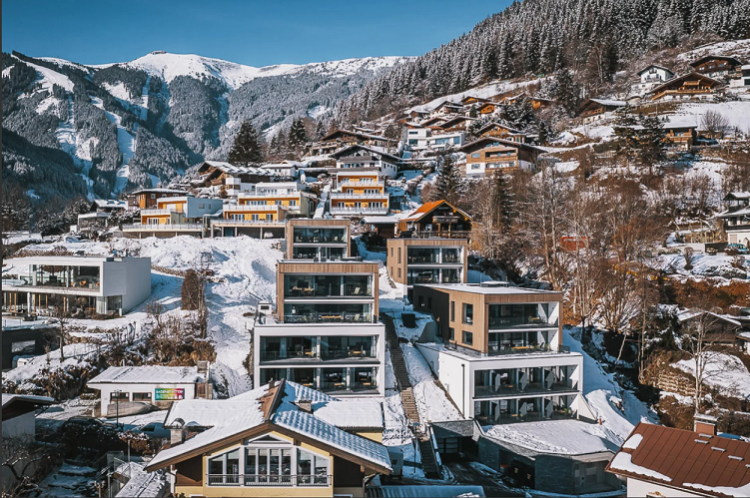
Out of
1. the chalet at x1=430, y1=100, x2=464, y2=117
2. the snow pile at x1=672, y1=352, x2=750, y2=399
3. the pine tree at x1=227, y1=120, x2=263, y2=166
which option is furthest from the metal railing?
the chalet at x1=430, y1=100, x2=464, y2=117

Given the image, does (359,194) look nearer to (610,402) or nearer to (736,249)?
(736,249)

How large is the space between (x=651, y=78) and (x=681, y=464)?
6902 centimetres

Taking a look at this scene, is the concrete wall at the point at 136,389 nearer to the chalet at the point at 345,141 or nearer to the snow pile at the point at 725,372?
the snow pile at the point at 725,372

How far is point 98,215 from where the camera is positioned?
4844cm

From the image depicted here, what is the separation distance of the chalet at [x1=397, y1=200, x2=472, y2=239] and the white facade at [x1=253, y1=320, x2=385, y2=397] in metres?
14.5

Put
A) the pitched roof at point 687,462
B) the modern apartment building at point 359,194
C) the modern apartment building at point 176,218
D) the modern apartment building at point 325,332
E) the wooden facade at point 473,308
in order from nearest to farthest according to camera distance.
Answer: the pitched roof at point 687,462, the modern apartment building at point 325,332, the wooden facade at point 473,308, the modern apartment building at point 176,218, the modern apartment building at point 359,194

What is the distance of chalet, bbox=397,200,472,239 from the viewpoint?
35438 mm

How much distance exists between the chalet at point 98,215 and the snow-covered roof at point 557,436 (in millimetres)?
34351

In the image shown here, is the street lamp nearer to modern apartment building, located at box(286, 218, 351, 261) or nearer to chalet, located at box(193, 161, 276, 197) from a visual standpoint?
modern apartment building, located at box(286, 218, 351, 261)

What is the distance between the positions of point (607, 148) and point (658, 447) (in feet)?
140

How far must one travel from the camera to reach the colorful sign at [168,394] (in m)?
20.1

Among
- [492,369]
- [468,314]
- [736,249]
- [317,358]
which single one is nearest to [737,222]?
[736,249]

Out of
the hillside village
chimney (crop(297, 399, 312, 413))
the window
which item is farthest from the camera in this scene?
the window

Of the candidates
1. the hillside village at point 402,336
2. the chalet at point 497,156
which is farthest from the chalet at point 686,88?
the chalet at point 497,156
